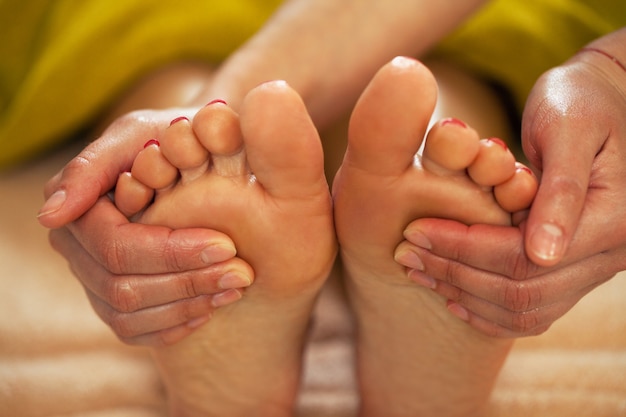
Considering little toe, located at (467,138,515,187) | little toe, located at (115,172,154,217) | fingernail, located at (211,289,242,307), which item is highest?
little toe, located at (115,172,154,217)

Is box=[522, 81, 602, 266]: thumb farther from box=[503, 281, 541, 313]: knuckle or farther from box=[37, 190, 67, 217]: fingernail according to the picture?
box=[37, 190, 67, 217]: fingernail

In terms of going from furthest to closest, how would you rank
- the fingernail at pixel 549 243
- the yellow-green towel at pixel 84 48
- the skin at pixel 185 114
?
the yellow-green towel at pixel 84 48 < the skin at pixel 185 114 < the fingernail at pixel 549 243

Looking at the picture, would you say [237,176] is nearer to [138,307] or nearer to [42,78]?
[138,307]

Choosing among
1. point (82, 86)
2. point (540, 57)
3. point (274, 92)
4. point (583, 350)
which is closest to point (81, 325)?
point (82, 86)

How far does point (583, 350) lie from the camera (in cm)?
83

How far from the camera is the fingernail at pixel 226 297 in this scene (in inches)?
26.2

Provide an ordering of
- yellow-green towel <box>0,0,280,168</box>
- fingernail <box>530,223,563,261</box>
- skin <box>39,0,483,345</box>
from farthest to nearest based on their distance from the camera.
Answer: yellow-green towel <box>0,0,280,168</box>, skin <box>39,0,483,345</box>, fingernail <box>530,223,563,261</box>

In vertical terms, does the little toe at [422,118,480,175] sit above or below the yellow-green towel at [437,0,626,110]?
A: above

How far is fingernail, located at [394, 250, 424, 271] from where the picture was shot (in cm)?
63

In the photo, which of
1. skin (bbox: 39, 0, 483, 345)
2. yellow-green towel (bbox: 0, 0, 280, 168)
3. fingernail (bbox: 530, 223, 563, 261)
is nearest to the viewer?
fingernail (bbox: 530, 223, 563, 261)

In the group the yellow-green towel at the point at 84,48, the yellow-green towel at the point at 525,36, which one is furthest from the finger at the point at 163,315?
the yellow-green towel at the point at 525,36

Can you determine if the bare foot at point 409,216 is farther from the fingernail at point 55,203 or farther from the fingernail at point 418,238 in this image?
the fingernail at point 55,203

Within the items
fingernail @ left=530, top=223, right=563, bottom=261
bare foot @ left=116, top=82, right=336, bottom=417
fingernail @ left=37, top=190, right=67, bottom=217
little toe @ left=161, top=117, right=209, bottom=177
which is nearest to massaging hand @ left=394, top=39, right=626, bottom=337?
fingernail @ left=530, top=223, right=563, bottom=261

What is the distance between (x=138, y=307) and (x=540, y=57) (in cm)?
66
